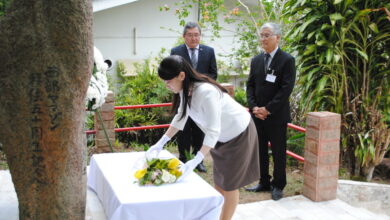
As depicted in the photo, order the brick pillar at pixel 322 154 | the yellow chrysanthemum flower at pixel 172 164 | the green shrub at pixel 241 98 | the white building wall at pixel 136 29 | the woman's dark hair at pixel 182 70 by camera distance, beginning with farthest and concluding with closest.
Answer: the white building wall at pixel 136 29, the green shrub at pixel 241 98, the brick pillar at pixel 322 154, the yellow chrysanthemum flower at pixel 172 164, the woman's dark hair at pixel 182 70

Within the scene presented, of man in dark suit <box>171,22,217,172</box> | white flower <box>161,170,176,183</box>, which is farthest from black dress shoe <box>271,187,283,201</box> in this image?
white flower <box>161,170,176,183</box>

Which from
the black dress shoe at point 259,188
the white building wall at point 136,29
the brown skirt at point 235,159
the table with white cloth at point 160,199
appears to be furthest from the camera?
the white building wall at point 136,29

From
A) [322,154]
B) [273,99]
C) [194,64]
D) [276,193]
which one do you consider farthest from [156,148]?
[194,64]

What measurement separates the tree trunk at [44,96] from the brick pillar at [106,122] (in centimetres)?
309

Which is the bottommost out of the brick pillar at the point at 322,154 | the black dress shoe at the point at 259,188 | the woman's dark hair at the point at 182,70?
the black dress shoe at the point at 259,188

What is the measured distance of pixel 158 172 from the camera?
3285 mm

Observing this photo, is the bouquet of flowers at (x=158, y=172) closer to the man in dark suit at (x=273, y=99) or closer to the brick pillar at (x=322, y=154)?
the man in dark suit at (x=273, y=99)

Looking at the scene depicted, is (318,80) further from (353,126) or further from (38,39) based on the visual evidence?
(38,39)

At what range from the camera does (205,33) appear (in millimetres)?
10836

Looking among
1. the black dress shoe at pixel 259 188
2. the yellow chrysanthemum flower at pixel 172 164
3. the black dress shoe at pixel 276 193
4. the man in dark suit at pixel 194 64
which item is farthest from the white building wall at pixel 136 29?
the yellow chrysanthemum flower at pixel 172 164

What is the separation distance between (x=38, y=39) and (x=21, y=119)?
47cm

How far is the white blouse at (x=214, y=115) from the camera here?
3172mm

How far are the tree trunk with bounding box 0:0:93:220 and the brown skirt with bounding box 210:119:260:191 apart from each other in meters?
1.17

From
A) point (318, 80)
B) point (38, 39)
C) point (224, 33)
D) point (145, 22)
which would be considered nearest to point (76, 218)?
point (38, 39)
